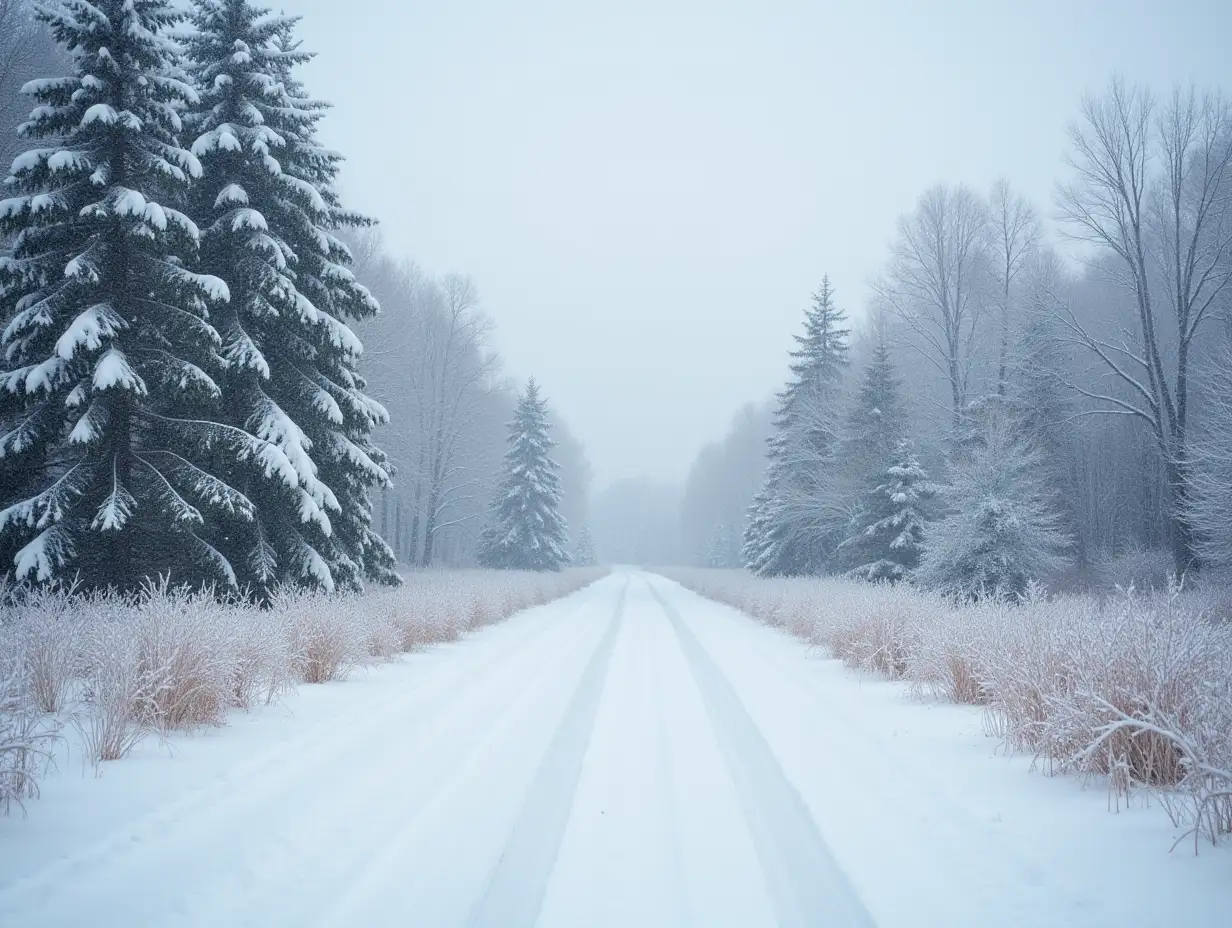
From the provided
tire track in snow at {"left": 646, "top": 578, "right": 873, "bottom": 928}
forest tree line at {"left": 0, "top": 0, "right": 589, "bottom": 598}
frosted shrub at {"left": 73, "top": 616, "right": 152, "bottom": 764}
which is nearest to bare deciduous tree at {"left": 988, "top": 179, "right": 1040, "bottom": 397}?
tire track in snow at {"left": 646, "top": 578, "right": 873, "bottom": 928}

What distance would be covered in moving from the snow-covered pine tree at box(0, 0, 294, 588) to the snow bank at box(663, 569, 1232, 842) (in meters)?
9.59

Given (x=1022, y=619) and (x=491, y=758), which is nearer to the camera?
(x=491, y=758)

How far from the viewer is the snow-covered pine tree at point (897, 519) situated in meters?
19.5

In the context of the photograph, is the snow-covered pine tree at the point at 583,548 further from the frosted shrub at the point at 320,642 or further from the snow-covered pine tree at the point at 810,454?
the frosted shrub at the point at 320,642

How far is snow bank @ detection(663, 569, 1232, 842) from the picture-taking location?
10.3 feet

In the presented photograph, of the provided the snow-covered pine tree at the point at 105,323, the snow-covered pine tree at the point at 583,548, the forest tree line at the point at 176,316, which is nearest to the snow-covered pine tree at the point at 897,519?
the forest tree line at the point at 176,316

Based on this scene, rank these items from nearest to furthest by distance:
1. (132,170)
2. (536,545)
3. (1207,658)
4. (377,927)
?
(377,927) < (1207,658) < (132,170) < (536,545)

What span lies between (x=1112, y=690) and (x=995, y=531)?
41.7 ft

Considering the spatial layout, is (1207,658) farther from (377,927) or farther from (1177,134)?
(1177,134)

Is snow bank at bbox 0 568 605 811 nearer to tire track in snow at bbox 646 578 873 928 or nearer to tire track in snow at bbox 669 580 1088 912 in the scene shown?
tire track in snow at bbox 646 578 873 928

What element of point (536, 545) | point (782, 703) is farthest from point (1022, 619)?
point (536, 545)

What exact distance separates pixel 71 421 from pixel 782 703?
1024 cm

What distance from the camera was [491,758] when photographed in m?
4.62

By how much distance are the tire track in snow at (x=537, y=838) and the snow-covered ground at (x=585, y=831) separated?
17 mm
